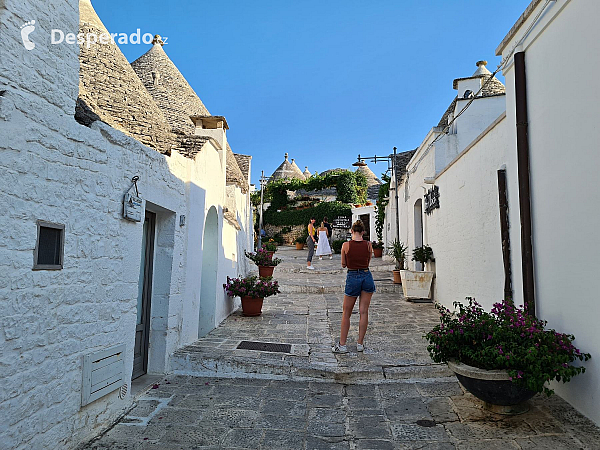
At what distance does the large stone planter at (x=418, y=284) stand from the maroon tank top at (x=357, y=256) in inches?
164

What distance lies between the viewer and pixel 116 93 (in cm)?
511

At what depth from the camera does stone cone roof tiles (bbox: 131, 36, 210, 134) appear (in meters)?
9.86

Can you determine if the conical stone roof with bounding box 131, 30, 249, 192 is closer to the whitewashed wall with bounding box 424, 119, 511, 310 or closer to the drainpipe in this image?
the whitewashed wall with bounding box 424, 119, 511, 310

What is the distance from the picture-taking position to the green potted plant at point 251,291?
7551mm

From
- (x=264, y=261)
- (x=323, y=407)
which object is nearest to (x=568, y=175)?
(x=323, y=407)

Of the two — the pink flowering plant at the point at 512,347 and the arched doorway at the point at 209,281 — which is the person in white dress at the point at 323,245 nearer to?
the arched doorway at the point at 209,281

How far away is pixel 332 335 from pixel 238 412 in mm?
2834

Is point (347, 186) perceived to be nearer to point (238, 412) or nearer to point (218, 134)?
point (218, 134)

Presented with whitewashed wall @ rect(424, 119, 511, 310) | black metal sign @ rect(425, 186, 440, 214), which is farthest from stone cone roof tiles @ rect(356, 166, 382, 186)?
whitewashed wall @ rect(424, 119, 511, 310)

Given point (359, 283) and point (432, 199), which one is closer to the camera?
point (359, 283)

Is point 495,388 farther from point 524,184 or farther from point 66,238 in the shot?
point 66,238

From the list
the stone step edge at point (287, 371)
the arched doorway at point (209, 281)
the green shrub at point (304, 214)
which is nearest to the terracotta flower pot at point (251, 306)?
the arched doorway at point (209, 281)

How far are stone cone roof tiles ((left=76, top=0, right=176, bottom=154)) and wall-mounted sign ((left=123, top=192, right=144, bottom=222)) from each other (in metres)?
1.04

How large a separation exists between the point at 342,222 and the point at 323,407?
22.5 metres
